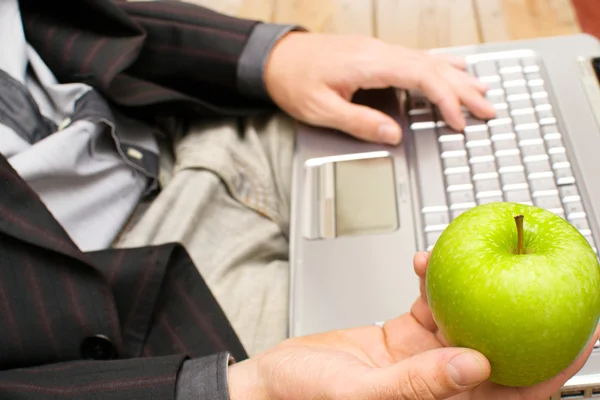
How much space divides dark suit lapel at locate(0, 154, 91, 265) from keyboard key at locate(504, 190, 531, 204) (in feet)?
1.25

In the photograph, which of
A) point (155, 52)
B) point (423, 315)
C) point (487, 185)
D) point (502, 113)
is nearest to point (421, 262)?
point (423, 315)

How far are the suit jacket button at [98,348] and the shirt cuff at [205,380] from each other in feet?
0.28

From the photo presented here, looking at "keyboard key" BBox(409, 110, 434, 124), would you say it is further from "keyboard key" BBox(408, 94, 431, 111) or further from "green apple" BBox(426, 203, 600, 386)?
"green apple" BBox(426, 203, 600, 386)

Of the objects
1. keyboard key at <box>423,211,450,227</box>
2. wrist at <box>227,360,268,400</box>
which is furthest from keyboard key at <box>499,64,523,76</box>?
wrist at <box>227,360,268,400</box>

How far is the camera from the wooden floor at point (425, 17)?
0.90m

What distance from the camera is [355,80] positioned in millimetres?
737

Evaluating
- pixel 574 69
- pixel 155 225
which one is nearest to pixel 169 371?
pixel 155 225

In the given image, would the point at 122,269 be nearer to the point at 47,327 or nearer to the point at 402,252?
the point at 47,327

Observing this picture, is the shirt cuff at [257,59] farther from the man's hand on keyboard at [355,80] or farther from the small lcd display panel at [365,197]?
the small lcd display panel at [365,197]

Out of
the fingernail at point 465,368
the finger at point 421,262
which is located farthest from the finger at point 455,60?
the fingernail at point 465,368

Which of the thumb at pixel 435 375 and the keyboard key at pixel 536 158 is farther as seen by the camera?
the keyboard key at pixel 536 158

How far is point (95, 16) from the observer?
2.52 feet

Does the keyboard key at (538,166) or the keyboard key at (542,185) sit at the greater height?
the keyboard key at (538,166)

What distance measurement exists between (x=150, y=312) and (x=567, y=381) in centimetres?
35
